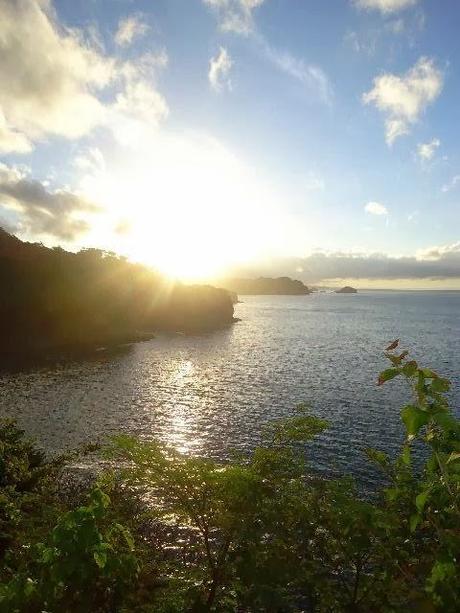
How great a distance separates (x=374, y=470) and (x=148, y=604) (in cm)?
2394

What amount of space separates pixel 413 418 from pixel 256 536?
12.3 m

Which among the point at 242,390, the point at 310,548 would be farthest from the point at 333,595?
the point at 242,390

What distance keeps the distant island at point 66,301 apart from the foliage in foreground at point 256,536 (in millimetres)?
73380

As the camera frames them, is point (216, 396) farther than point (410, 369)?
Yes

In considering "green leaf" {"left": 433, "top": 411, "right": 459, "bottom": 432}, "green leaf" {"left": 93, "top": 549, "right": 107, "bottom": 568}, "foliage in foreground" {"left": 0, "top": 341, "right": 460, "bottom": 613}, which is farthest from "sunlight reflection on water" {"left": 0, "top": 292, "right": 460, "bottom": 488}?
"green leaf" {"left": 433, "top": 411, "right": 459, "bottom": 432}

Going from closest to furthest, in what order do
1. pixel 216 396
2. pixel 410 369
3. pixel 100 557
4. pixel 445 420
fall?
pixel 445 420, pixel 410 369, pixel 100 557, pixel 216 396

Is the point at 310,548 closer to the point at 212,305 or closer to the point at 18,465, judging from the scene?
the point at 18,465

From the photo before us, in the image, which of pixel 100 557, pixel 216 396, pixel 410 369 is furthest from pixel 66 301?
pixel 410 369

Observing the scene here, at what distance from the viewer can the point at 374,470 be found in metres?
36.8

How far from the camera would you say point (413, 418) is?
4.65m

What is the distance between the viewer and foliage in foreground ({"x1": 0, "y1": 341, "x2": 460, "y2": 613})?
242 inches

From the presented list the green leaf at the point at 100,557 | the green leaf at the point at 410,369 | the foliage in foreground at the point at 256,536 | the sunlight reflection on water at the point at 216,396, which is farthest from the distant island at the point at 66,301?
the green leaf at the point at 410,369

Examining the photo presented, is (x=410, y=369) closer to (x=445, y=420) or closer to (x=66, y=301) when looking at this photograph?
(x=445, y=420)

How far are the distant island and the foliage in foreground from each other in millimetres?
73380
